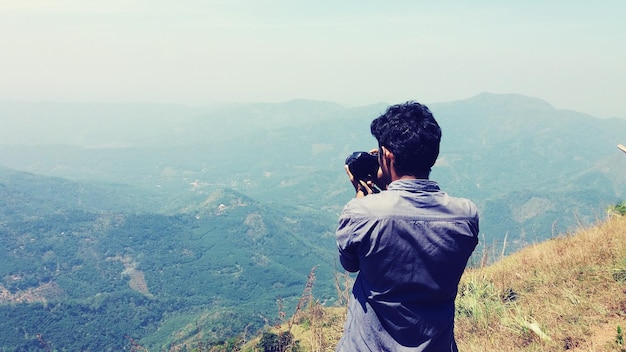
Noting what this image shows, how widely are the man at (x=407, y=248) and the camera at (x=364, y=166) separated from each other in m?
0.32

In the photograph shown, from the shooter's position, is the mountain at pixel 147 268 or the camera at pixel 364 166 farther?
the mountain at pixel 147 268

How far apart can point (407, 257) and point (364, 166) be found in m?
0.70

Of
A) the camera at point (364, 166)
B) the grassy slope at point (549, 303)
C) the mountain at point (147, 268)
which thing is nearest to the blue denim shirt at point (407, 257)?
the camera at point (364, 166)

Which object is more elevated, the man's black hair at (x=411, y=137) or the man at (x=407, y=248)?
the man's black hair at (x=411, y=137)

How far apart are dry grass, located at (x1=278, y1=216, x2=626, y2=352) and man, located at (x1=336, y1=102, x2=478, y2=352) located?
6.17ft

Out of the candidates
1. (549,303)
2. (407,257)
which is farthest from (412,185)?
(549,303)

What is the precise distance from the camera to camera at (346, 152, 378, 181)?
96.4 inches

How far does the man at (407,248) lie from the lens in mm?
1924

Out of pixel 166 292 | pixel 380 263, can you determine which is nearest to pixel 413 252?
pixel 380 263

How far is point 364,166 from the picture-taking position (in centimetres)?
246

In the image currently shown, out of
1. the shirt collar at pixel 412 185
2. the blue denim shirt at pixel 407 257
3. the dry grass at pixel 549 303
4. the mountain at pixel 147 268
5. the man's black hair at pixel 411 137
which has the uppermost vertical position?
the man's black hair at pixel 411 137

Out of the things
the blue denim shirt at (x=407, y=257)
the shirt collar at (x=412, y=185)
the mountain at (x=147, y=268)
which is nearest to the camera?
the blue denim shirt at (x=407, y=257)

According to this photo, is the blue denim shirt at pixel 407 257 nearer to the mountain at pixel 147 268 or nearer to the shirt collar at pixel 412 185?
the shirt collar at pixel 412 185

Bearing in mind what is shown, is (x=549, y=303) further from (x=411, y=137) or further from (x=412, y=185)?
(x=411, y=137)
